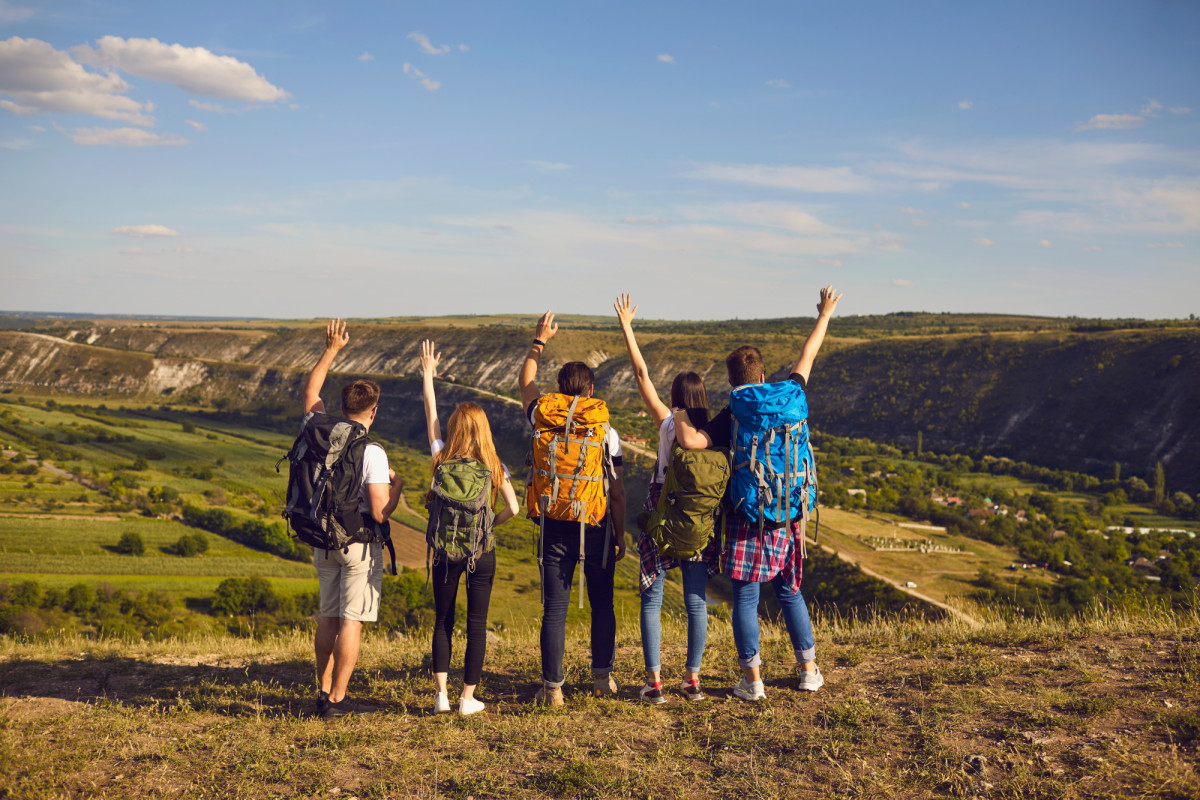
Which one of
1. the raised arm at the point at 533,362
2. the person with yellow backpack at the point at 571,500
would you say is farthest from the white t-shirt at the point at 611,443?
the raised arm at the point at 533,362

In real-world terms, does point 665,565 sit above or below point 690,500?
below

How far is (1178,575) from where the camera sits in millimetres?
43875

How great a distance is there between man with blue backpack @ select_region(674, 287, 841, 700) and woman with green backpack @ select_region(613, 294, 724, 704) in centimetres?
15

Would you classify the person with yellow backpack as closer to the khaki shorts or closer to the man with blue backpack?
the man with blue backpack

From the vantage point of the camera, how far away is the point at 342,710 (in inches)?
231

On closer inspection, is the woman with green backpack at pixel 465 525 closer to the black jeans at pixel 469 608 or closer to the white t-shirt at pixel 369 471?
the black jeans at pixel 469 608

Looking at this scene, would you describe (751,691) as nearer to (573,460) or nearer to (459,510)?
(573,460)

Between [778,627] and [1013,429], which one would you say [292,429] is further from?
[778,627]

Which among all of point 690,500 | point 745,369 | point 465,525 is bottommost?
point 465,525

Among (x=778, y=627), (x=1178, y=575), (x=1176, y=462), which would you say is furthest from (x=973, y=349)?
(x=778, y=627)

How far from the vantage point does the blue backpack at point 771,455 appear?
5.31m

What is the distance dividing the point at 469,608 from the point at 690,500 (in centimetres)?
199

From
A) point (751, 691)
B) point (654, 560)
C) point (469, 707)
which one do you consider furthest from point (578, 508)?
point (751, 691)

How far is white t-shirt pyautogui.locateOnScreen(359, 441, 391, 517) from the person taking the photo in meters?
5.45
